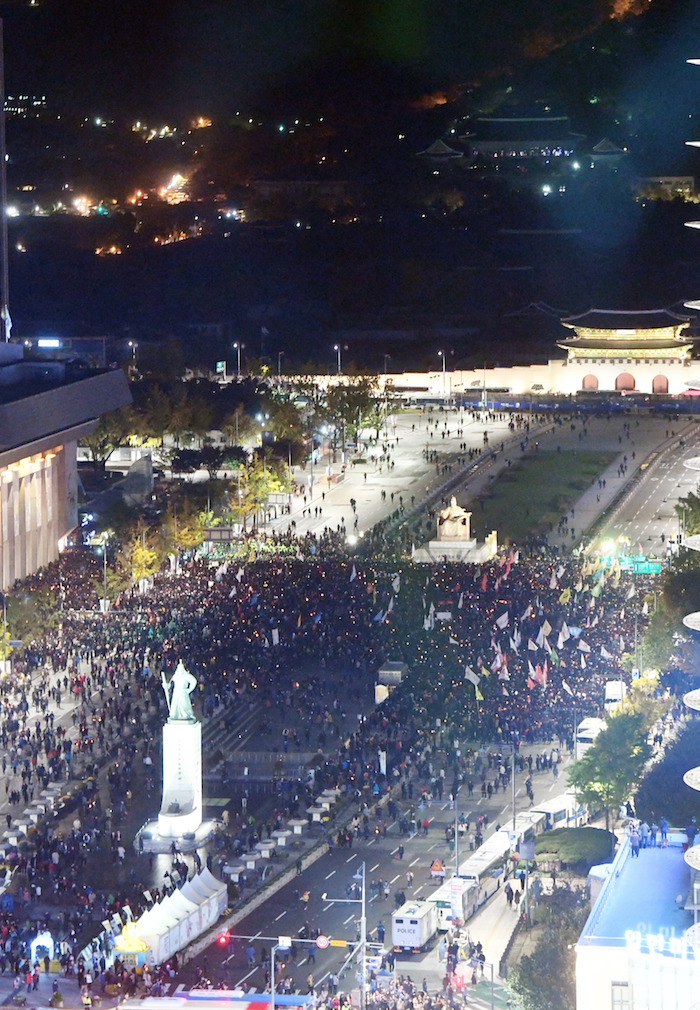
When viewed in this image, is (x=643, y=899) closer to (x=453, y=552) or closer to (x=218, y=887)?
(x=218, y=887)

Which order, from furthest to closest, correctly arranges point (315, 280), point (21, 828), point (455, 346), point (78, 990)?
point (315, 280) < point (455, 346) < point (21, 828) < point (78, 990)

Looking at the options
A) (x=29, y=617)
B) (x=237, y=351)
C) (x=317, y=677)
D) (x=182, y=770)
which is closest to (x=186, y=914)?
(x=182, y=770)

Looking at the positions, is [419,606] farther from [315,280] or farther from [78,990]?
[315,280]

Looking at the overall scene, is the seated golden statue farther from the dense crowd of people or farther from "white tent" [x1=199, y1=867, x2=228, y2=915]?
"white tent" [x1=199, y1=867, x2=228, y2=915]

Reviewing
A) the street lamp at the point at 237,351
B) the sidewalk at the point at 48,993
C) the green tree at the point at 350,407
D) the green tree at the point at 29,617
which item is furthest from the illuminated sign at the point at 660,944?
the street lamp at the point at 237,351

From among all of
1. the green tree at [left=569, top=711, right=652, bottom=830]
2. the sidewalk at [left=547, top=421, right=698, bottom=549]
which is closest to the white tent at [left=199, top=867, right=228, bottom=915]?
the green tree at [left=569, top=711, right=652, bottom=830]

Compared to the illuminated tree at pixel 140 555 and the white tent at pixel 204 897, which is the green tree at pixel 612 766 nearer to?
the white tent at pixel 204 897

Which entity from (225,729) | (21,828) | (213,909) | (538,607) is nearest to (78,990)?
(213,909)
